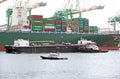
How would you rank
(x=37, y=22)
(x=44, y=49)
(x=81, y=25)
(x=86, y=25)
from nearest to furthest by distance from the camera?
(x=44, y=49), (x=37, y=22), (x=81, y=25), (x=86, y=25)

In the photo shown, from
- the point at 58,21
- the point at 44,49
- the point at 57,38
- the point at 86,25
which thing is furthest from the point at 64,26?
the point at 44,49

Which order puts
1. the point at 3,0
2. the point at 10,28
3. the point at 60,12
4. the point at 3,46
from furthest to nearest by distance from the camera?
the point at 60,12 < the point at 10,28 < the point at 3,46 < the point at 3,0

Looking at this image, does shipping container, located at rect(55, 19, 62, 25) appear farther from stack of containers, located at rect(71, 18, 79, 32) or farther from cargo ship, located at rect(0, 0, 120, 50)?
stack of containers, located at rect(71, 18, 79, 32)

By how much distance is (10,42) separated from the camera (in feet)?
450

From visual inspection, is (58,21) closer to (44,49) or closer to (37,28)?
(37,28)

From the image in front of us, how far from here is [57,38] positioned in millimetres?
143000

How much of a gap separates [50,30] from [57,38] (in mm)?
3947

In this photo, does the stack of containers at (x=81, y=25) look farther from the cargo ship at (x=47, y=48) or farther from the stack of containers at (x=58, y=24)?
the cargo ship at (x=47, y=48)

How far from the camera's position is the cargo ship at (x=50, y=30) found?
5443 inches

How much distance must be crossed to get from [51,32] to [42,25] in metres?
3.68

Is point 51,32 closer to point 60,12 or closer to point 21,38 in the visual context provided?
point 21,38

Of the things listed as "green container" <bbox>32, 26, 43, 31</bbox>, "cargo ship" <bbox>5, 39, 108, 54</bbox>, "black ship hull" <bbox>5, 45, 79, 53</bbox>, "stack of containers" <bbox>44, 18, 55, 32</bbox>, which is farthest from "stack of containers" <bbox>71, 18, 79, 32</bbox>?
"black ship hull" <bbox>5, 45, 79, 53</bbox>

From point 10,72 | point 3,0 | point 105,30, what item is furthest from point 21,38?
point 10,72

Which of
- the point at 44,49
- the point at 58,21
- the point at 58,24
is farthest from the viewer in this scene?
the point at 58,24
